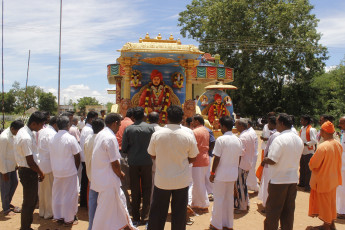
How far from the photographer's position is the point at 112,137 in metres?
4.21

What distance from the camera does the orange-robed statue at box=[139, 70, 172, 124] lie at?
416 inches

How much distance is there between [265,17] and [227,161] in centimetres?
2405

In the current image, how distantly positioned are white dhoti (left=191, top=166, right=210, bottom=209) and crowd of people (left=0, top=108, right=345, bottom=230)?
2cm

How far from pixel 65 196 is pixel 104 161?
1424 mm

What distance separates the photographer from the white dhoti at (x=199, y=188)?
5852 mm

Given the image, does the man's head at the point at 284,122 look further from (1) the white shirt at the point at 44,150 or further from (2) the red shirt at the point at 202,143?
(1) the white shirt at the point at 44,150

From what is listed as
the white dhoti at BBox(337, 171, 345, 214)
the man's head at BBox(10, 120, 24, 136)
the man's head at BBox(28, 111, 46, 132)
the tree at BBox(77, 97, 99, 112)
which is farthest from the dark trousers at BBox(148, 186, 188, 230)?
the tree at BBox(77, 97, 99, 112)

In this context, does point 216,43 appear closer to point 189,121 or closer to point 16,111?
point 189,121

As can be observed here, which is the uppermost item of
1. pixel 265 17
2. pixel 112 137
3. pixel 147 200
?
pixel 265 17

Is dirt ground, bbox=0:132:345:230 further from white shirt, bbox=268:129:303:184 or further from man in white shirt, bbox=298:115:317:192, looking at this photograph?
man in white shirt, bbox=298:115:317:192

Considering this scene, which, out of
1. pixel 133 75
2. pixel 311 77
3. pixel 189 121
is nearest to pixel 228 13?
pixel 311 77

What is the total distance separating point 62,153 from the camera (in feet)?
16.2

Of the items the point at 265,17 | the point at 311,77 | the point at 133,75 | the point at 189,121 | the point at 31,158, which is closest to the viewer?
the point at 31,158

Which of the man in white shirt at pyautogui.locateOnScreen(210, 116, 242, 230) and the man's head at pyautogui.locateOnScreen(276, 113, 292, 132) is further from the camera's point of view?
the man in white shirt at pyautogui.locateOnScreen(210, 116, 242, 230)
